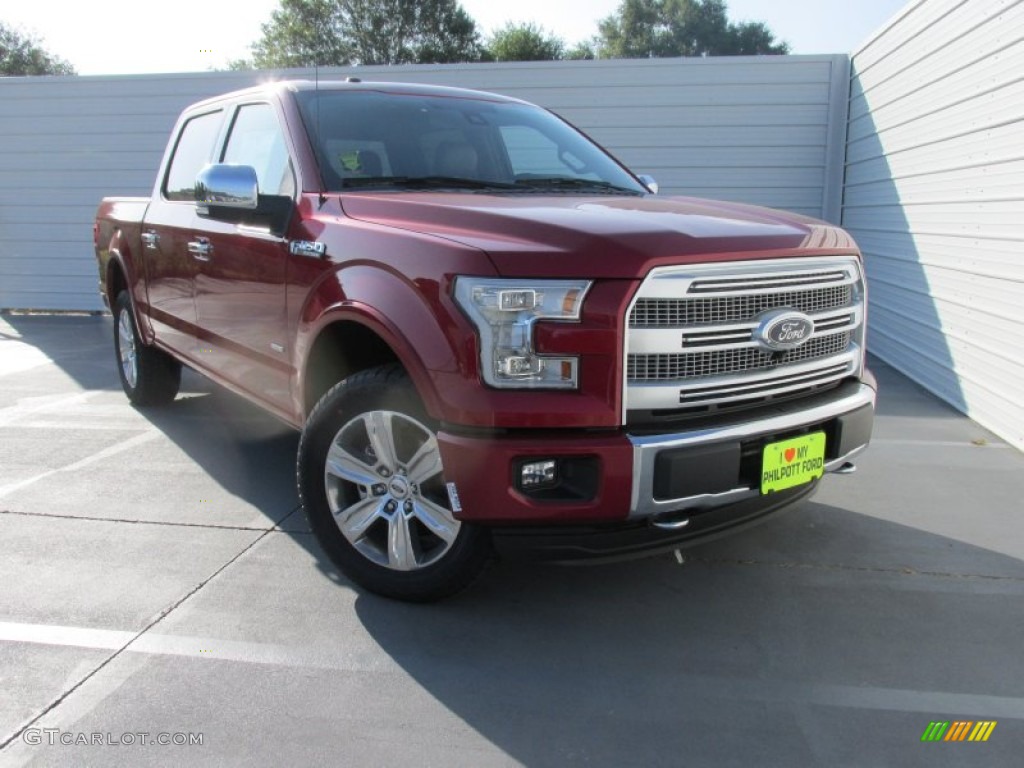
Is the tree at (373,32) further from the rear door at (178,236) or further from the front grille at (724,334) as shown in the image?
the front grille at (724,334)

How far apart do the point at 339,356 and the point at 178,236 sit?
190 centimetres

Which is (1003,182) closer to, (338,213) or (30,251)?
(338,213)

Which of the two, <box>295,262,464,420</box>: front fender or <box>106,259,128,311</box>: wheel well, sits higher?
<box>295,262,464,420</box>: front fender

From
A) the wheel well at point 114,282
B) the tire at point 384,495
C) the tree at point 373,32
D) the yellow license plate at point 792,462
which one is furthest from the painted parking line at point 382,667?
the tree at point 373,32

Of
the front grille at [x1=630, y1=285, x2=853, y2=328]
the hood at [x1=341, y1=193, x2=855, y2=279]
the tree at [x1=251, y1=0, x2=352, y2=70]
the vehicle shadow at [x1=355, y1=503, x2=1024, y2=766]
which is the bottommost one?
the vehicle shadow at [x1=355, y1=503, x2=1024, y2=766]

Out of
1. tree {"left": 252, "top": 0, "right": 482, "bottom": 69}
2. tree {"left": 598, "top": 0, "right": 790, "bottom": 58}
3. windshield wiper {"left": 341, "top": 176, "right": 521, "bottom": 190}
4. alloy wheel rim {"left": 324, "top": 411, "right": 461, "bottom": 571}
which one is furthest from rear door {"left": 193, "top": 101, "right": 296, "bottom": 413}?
tree {"left": 598, "top": 0, "right": 790, "bottom": 58}

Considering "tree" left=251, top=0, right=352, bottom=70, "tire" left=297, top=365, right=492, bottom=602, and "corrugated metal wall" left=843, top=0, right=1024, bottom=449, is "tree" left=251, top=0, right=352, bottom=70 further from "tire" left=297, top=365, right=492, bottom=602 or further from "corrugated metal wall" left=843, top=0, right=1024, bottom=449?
"tire" left=297, top=365, right=492, bottom=602

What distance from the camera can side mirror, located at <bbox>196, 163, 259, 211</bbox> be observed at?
3532mm

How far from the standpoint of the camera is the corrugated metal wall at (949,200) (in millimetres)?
5547

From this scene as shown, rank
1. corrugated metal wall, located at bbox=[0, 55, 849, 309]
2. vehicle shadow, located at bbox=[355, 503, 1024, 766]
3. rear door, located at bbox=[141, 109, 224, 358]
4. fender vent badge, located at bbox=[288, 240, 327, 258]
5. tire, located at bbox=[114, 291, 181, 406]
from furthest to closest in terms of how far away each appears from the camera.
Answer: corrugated metal wall, located at bbox=[0, 55, 849, 309], tire, located at bbox=[114, 291, 181, 406], rear door, located at bbox=[141, 109, 224, 358], fender vent badge, located at bbox=[288, 240, 327, 258], vehicle shadow, located at bbox=[355, 503, 1024, 766]

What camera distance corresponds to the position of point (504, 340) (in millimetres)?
2633

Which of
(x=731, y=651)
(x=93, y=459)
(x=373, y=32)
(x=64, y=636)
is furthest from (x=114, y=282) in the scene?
(x=373, y=32)

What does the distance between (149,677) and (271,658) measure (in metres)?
0.38

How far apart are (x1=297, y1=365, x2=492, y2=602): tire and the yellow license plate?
98 cm
